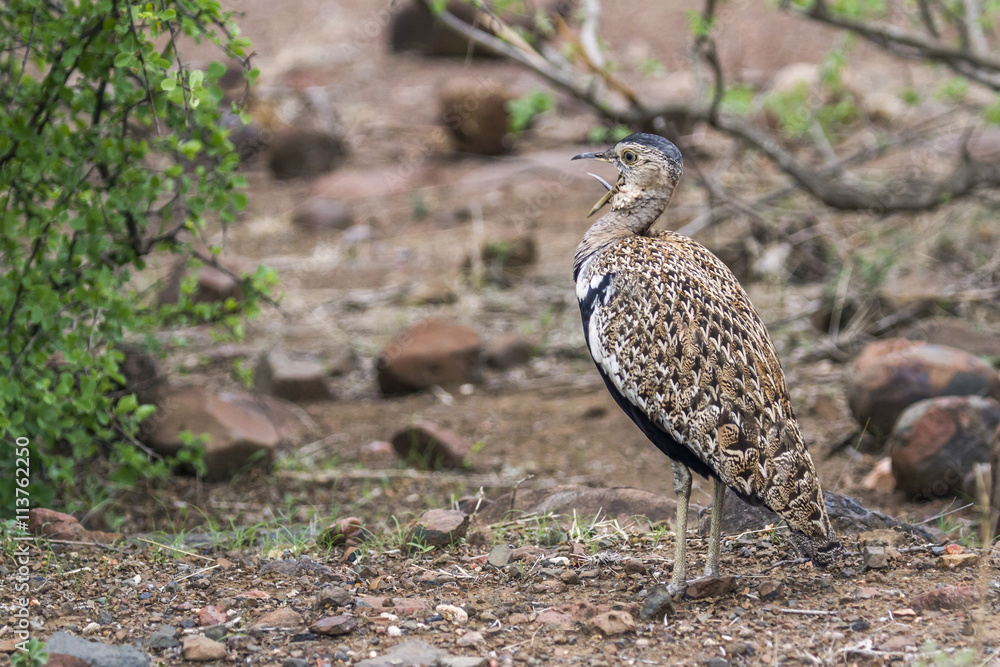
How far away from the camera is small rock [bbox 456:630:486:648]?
3.44 metres

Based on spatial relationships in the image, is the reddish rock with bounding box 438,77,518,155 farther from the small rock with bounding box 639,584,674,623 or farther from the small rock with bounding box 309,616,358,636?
the small rock with bounding box 309,616,358,636

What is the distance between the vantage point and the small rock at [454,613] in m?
3.65

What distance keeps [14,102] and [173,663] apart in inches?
122

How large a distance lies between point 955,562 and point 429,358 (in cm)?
460

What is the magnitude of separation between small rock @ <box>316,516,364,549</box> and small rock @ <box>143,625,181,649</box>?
1101 millimetres

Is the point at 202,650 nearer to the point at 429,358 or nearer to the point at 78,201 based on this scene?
the point at 78,201

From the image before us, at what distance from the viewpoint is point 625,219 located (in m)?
4.32

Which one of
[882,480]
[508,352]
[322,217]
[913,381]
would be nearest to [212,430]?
[508,352]

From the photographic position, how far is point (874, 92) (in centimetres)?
1426

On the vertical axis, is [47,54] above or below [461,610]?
above

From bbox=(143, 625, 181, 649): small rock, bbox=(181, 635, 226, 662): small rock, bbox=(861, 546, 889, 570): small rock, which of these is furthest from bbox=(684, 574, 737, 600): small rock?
bbox=(143, 625, 181, 649): small rock

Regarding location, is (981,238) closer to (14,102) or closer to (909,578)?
(909,578)

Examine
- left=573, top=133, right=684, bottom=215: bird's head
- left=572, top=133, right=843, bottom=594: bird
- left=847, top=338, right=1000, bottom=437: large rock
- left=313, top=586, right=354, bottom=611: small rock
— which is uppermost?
left=573, top=133, right=684, bottom=215: bird's head

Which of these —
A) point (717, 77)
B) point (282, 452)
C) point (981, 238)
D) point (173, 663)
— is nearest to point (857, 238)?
point (981, 238)
